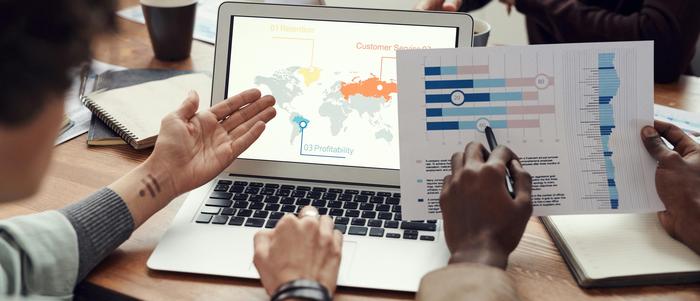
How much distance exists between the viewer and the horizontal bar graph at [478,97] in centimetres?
94

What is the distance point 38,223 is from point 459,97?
0.56 metres

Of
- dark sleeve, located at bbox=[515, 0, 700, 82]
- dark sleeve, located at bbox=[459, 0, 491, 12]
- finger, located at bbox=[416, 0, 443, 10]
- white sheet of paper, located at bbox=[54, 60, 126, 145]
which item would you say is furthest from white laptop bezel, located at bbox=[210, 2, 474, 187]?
dark sleeve, located at bbox=[459, 0, 491, 12]

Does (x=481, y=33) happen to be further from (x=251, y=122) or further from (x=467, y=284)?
(x=467, y=284)

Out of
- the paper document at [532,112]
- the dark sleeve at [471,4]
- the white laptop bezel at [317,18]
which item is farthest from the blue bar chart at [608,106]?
the dark sleeve at [471,4]

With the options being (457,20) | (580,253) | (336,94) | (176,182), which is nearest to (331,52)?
(336,94)

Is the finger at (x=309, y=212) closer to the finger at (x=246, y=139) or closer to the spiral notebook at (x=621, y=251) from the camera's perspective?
the finger at (x=246, y=139)

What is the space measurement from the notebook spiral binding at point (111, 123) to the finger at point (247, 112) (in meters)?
0.19

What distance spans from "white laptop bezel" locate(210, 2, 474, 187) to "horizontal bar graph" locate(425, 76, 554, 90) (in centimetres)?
16

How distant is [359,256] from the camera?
3.02 ft

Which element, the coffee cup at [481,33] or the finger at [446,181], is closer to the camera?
the finger at [446,181]

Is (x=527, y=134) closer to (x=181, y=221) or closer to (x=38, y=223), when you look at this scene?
(x=181, y=221)

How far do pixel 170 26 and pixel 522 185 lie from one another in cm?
92

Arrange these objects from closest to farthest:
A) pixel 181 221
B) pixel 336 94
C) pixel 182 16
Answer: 1. pixel 181 221
2. pixel 336 94
3. pixel 182 16

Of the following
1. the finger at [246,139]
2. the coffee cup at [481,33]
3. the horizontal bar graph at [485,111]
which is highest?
the horizontal bar graph at [485,111]
